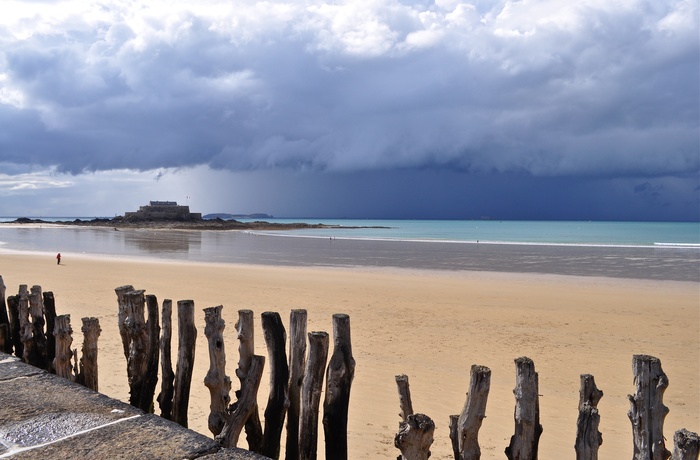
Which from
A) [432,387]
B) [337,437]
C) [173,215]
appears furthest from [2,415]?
[173,215]

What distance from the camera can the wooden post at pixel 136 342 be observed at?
4359 mm

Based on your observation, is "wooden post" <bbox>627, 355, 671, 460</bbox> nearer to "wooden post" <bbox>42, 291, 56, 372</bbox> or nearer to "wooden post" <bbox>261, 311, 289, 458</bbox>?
"wooden post" <bbox>261, 311, 289, 458</bbox>

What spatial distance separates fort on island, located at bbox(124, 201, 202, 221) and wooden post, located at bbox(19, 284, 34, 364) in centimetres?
9664

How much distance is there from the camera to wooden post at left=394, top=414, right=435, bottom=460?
277 cm

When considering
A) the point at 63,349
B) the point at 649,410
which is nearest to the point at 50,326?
the point at 63,349

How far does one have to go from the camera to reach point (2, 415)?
3271 mm

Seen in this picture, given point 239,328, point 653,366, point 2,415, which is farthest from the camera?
point 239,328

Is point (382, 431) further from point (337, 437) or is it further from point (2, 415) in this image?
point (2, 415)

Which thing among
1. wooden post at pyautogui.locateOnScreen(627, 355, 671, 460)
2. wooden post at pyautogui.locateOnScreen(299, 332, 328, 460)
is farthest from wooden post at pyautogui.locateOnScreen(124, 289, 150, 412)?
wooden post at pyautogui.locateOnScreen(627, 355, 671, 460)

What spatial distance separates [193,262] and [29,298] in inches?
710

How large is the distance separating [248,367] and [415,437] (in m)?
1.48

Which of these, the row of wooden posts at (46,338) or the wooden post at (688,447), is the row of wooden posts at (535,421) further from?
the row of wooden posts at (46,338)

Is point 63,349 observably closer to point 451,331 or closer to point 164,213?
point 451,331

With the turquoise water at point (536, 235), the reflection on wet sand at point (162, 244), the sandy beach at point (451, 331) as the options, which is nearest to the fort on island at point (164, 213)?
the turquoise water at point (536, 235)
